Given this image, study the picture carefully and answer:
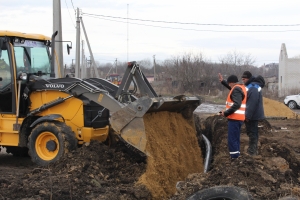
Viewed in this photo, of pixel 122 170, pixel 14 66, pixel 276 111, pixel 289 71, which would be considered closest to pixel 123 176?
pixel 122 170

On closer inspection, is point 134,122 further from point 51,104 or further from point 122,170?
point 51,104

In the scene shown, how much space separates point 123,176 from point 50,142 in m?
1.74

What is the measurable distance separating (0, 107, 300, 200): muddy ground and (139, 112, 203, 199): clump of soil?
0.42ft

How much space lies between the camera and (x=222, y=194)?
5.09 meters

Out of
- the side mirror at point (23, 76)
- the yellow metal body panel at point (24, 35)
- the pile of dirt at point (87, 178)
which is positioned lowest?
the pile of dirt at point (87, 178)

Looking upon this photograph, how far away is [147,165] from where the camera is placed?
728 centimetres

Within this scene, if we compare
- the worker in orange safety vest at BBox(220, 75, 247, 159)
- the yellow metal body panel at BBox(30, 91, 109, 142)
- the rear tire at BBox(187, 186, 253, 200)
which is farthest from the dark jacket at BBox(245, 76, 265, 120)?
the rear tire at BBox(187, 186, 253, 200)

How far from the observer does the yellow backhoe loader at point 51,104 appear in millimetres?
8305

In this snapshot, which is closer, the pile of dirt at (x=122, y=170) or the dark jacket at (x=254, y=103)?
the pile of dirt at (x=122, y=170)

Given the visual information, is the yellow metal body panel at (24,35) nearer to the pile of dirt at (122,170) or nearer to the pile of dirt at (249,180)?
the pile of dirt at (122,170)

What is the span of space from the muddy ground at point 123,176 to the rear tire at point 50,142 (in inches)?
13.9

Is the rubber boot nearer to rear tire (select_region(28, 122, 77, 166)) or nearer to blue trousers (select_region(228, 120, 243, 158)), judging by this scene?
blue trousers (select_region(228, 120, 243, 158))

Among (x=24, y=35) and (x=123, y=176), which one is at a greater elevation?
(x=24, y=35)

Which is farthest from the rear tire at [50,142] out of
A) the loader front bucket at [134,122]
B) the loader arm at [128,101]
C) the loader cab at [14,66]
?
the loader front bucket at [134,122]
